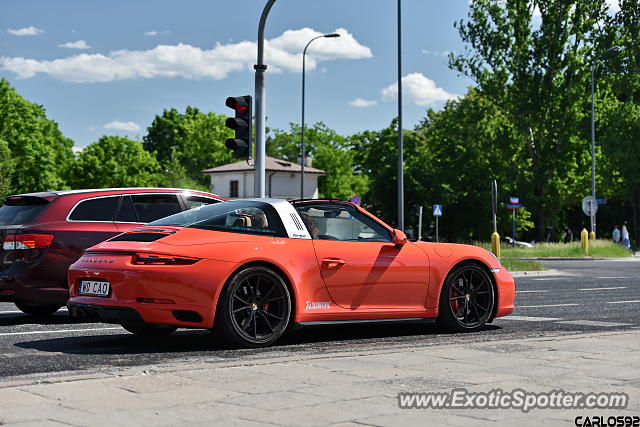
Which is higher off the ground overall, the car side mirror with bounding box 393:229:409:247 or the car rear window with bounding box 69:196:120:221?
the car rear window with bounding box 69:196:120:221

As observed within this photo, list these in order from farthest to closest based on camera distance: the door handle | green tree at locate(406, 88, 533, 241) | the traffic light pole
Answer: green tree at locate(406, 88, 533, 241) → the traffic light pole → the door handle

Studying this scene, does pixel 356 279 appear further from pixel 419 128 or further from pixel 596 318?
pixel 419 128

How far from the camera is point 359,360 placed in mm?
7504

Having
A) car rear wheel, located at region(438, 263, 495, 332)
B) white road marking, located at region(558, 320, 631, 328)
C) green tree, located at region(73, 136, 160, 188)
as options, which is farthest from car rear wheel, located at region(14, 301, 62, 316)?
green tree, located at region(73, 136, 160, 188)

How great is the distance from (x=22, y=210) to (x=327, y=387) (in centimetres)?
616

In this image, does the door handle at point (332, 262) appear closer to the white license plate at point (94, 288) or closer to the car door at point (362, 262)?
the car door at point (362, 262)

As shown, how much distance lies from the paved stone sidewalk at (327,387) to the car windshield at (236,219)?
5.19 feet

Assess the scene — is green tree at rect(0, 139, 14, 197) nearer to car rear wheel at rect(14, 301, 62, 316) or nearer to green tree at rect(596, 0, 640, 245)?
green tree at rect(596, 0, 640, 245)

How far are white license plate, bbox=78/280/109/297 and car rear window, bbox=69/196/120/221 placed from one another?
103 inches

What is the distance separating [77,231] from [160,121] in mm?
105222

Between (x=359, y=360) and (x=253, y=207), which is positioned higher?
(x=253, y=207)

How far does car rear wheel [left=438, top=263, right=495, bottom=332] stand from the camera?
9867 mm

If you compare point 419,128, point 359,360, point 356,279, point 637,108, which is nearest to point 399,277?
point 356,279

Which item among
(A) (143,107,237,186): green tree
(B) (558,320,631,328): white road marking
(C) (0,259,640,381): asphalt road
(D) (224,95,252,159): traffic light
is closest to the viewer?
(C) (0,259,640,381): asphalt road
